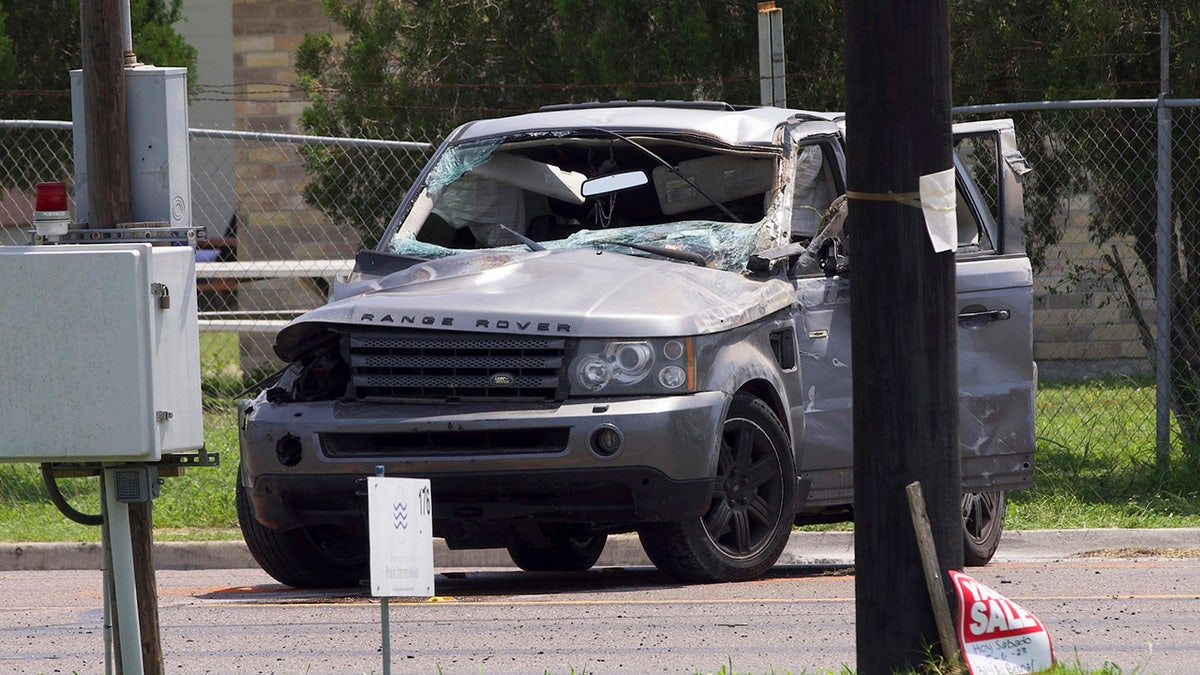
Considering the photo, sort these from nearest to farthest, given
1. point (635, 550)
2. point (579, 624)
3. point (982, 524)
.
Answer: point (579, 624) → point (982, 524) → point (635, 550)

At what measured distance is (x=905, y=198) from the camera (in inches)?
183

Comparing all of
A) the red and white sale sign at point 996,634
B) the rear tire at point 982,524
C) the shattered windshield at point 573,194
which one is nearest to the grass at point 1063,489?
the rear tire at point 982,524

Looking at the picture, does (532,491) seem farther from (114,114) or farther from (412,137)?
(412,137)

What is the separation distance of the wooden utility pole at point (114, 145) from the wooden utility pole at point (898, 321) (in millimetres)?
1874

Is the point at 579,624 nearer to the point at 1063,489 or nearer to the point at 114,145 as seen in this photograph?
the point at 114,145

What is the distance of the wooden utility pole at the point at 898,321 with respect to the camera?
459 centimetres

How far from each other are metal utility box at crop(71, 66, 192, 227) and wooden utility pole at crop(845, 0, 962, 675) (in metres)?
1.74

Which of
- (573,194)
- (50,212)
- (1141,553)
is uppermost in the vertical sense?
(50,212)

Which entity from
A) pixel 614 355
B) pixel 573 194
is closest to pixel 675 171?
pixel 573 194

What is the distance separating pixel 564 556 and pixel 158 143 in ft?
15.7

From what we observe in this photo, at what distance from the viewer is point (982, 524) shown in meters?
9.19

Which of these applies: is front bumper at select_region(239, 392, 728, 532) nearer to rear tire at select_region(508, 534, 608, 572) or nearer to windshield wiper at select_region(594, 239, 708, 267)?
windshield wiper at select_region(594, 239, 708, 267)

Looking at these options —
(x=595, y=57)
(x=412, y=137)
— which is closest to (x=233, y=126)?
(x=412, y=137)

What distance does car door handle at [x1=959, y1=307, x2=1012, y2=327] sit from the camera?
27.7 feet
